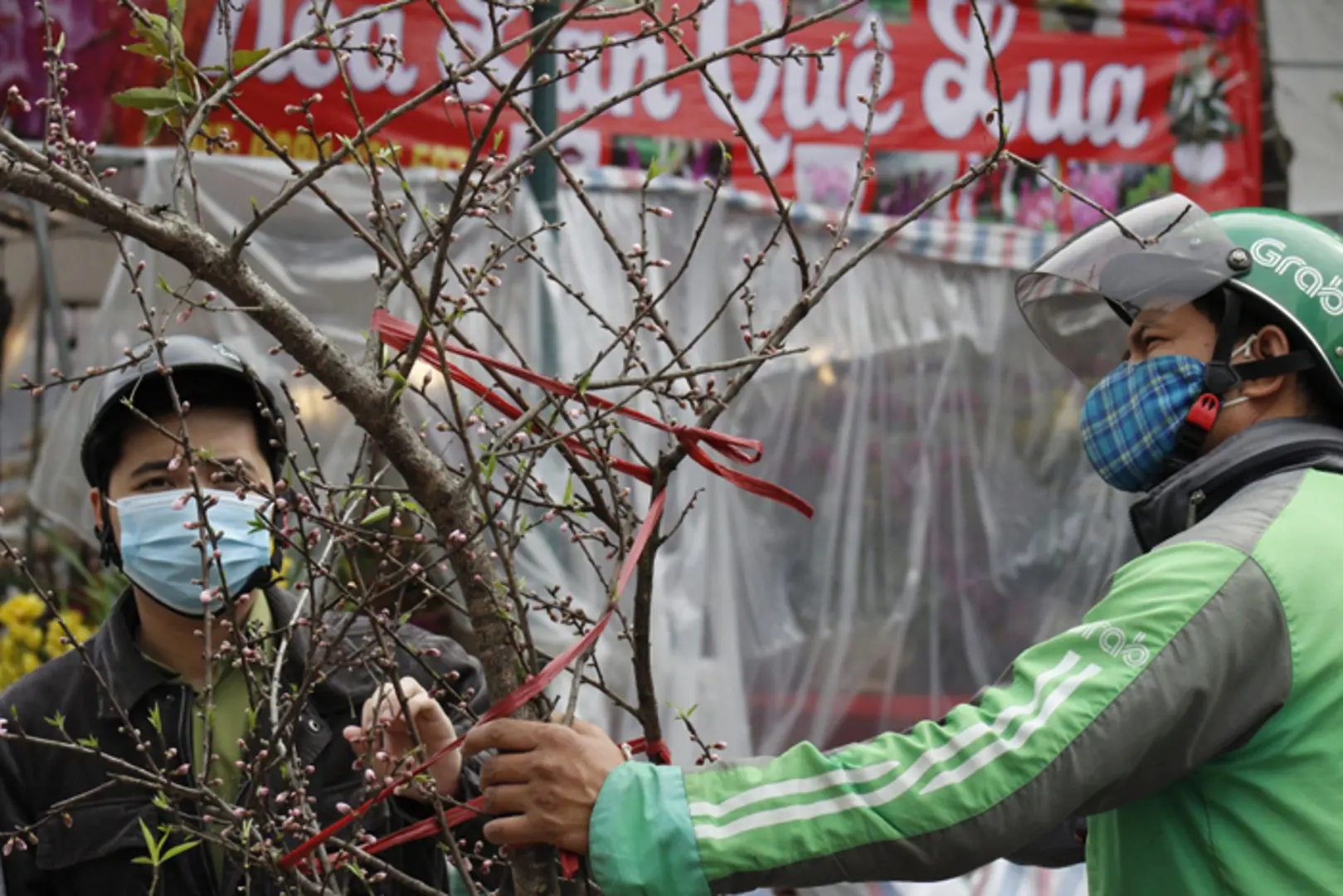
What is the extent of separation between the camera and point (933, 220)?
627 centimetres

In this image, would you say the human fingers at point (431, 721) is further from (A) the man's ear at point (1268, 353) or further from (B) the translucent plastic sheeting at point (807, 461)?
(B) the translucent plastic sheeting at point (807, 461)

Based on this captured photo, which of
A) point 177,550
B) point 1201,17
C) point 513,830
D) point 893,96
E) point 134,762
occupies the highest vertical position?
point 1201,17

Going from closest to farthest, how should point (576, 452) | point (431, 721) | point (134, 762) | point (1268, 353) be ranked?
point (576, 452) → point (431, 721) → point (1268, 353) → point (134, 762)

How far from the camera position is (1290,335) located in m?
2.16

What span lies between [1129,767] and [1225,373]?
0.74m

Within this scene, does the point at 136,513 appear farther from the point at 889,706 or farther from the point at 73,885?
the point at 889,706

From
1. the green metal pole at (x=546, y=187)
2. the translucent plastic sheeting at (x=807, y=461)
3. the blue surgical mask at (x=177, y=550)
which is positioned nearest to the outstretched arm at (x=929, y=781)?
the blue surgical mask at (x=177, y=550)

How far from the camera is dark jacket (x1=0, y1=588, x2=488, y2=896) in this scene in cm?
236

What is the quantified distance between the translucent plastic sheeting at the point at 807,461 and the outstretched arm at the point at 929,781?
344 cm

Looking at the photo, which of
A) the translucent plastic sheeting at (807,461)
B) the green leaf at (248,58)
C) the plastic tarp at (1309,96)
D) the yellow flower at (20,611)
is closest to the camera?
the green leaf at (248,58)

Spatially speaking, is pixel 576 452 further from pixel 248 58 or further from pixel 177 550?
pixel 177 550

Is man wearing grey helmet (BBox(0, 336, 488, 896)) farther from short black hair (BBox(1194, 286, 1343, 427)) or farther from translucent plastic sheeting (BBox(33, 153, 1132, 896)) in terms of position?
translucent plastic sheeting (BBox(33, 153, 1132, 896))

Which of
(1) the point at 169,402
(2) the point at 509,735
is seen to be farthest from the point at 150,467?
(2) the point at 509,735

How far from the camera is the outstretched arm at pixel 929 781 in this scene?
1.60 m
